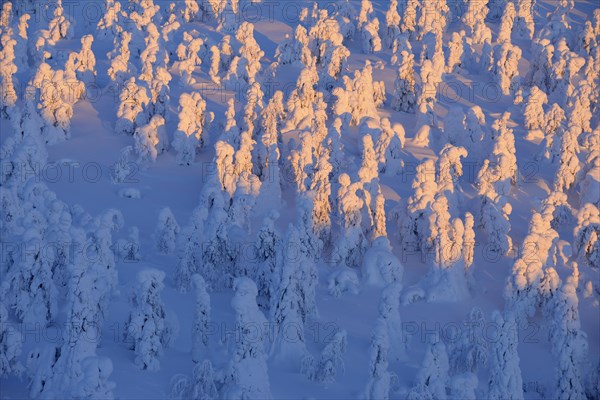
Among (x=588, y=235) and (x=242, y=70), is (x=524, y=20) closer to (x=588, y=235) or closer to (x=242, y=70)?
(x=242, y=70)

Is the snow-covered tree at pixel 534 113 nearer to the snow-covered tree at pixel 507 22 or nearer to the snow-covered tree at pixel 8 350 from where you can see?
the snow-covered tree at pixel 507 22

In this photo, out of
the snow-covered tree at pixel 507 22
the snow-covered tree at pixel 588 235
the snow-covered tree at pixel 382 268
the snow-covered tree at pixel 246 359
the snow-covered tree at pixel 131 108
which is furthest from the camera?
the snow-covered tree at pixel 507 22

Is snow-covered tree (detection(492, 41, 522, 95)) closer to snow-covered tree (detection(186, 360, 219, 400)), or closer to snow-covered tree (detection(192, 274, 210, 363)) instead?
snow-covered tree (detection(192, 274, 210, 363))

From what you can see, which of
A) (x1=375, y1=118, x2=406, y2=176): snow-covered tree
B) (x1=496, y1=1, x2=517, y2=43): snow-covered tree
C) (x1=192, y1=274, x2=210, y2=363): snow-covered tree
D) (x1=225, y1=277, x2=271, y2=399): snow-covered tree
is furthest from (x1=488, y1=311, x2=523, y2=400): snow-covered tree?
(x1=496, y1=1, x2=517, y2=43): snow-covered tree

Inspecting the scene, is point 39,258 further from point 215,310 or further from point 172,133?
point 172,133

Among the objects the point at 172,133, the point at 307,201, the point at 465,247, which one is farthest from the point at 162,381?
the point at 172,133

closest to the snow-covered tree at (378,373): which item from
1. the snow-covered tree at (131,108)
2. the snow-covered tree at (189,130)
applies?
the snow-covered tree at (189,130)

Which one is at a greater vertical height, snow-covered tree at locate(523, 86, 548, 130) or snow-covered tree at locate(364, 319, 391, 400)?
snow-covered tree at locate(364, 319, 391, 400)
